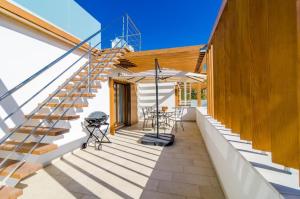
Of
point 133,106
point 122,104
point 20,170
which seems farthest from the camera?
point 133,106

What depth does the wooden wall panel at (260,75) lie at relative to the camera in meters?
1.28

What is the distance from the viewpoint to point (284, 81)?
3.34 feet

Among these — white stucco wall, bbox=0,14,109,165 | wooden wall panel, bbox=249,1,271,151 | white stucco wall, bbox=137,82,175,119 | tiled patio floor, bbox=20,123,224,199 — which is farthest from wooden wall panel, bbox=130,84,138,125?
wooden wall panel, bbox=249,1,271,151

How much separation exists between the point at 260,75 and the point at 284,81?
14.4 inches

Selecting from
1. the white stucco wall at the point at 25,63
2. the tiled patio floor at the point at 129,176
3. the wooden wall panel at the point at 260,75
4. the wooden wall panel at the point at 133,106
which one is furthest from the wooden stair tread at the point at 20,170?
the wooden wall panel at the point at 133,106

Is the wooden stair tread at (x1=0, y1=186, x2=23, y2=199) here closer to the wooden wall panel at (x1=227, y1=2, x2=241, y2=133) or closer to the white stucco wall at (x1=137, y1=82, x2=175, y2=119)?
the wooden wall panel at (x1=227, y1=2, x2=241, y2=133)

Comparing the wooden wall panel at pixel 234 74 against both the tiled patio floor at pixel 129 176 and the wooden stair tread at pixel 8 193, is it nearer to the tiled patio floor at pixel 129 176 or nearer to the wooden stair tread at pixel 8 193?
the tiled patio floor at pixel 129 176

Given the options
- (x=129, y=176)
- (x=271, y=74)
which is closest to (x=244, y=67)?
(x=271, y=74)

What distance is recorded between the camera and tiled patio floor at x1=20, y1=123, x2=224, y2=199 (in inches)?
95.5

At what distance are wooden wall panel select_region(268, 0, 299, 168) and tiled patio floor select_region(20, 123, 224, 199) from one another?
169 cm

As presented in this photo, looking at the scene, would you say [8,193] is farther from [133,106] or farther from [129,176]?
[133,106]

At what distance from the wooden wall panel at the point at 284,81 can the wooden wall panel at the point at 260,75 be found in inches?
6.7

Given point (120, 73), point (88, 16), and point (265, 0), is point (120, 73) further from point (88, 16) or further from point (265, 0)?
point (265, 0)

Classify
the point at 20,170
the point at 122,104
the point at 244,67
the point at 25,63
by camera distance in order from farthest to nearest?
the point at 122,104, the point at 25,63, the point at 20,170, the point at 244,67
